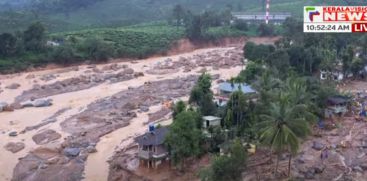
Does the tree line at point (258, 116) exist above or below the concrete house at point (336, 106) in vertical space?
above

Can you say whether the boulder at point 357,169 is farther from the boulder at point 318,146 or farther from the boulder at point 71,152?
the boulder at point 71,152

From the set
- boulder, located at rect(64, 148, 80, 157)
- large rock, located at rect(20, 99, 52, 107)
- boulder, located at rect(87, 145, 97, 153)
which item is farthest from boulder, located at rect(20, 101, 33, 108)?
boulder, located at rect(87, 145, 97, 153)

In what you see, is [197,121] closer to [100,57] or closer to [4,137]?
[4,137]

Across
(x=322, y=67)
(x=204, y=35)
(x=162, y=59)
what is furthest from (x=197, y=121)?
(x=204, y=35)

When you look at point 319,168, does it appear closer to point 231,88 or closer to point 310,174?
point 310,174

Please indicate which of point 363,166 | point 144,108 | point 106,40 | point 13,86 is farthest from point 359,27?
point 106,40

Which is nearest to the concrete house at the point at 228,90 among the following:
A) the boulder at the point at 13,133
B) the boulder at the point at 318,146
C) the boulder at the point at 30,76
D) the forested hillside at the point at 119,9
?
the boulder at the point at 318,146
